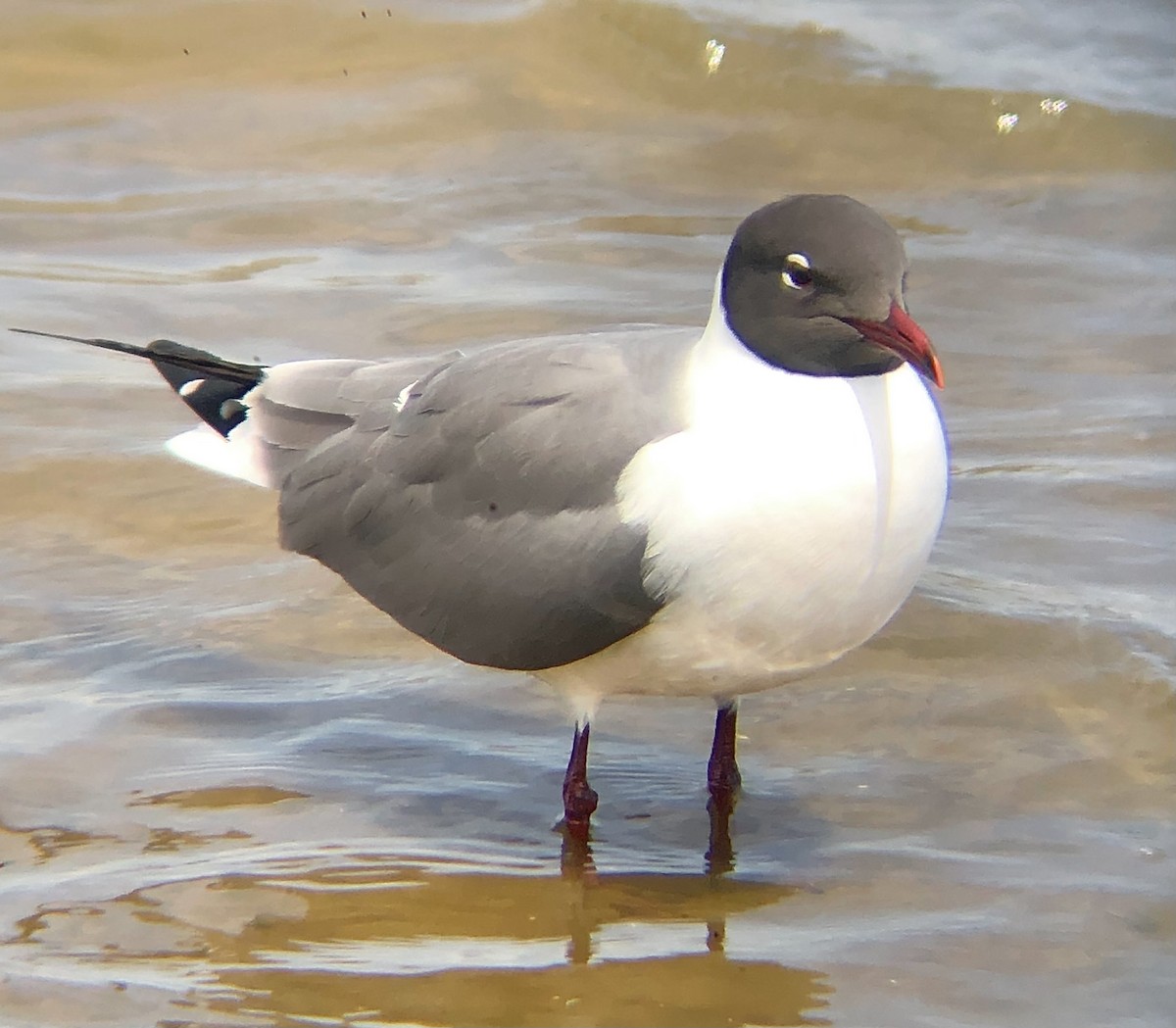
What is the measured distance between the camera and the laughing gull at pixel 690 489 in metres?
4.00

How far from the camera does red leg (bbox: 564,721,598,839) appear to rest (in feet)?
14.8

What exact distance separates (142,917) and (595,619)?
3.51 ft

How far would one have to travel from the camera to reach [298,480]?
497cm

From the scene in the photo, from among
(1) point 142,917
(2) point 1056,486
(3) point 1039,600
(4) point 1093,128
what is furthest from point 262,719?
(4) point 1093,128

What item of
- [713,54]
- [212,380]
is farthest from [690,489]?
[713,54]

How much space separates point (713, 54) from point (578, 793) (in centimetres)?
617

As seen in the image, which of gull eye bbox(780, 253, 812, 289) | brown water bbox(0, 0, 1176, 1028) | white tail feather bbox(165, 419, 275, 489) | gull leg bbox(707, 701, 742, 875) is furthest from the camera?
white tail feather bbox(165, 419, 275, 489)

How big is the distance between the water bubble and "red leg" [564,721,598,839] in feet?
19.5

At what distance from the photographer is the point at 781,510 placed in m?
3.96

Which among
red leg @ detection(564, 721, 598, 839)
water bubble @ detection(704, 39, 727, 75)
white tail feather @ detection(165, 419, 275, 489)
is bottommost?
red leg @ detection(564, 721, 598, 839)

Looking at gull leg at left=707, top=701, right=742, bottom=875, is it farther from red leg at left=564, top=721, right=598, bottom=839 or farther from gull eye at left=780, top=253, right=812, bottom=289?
gull eye at left=780, top=253, right=812, bottom=289

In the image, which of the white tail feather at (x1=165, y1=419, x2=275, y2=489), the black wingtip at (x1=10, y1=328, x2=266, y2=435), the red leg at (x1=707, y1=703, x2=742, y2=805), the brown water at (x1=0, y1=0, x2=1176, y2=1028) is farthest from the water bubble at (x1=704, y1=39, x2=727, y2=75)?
the red leg at (x1=707, y1=703, x2=742, y2=805)

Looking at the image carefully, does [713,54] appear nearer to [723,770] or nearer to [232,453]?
[232,453]

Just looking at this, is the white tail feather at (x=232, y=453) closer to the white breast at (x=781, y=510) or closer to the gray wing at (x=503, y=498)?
the gray wing at (x=503, y=498)
